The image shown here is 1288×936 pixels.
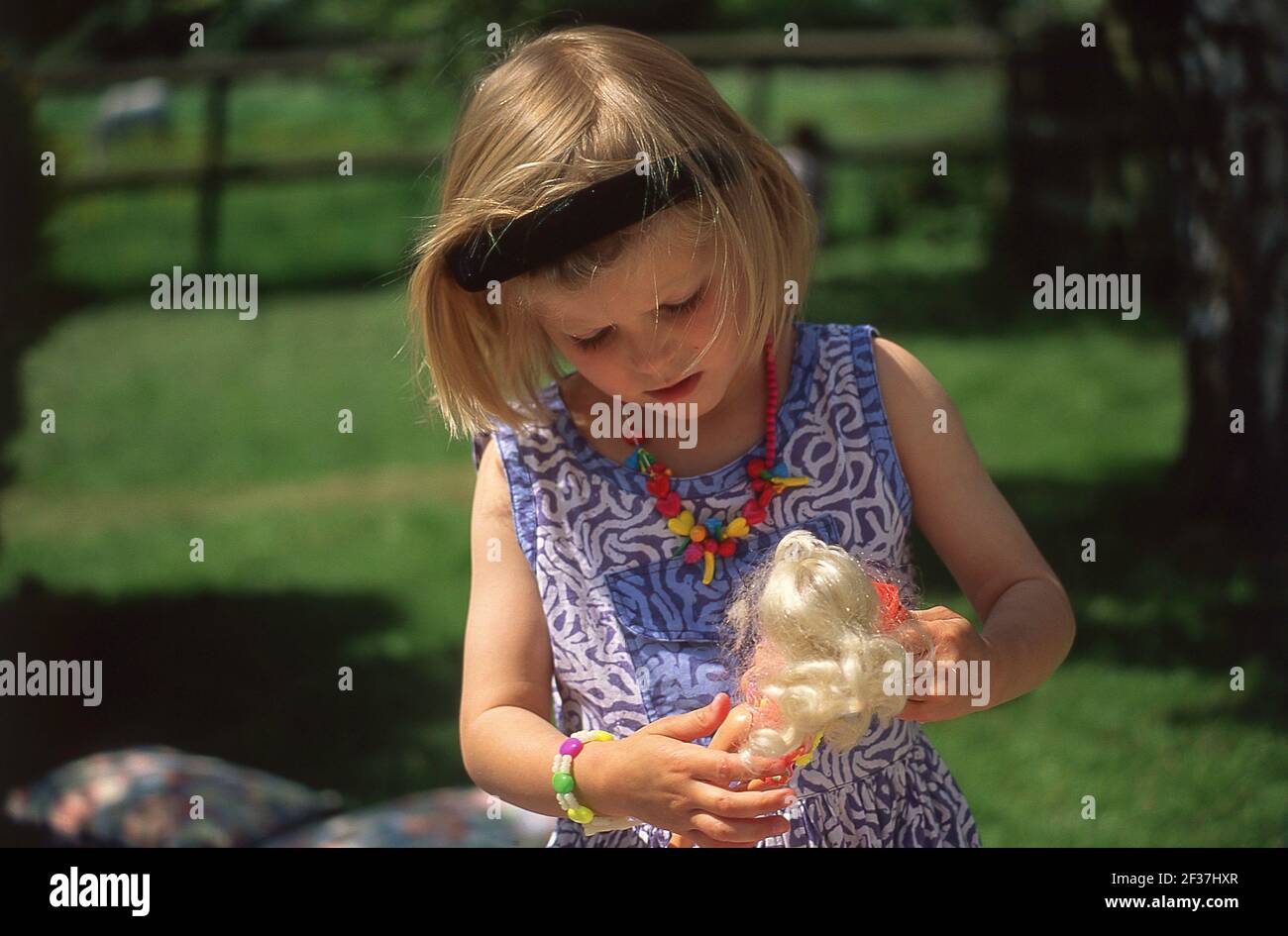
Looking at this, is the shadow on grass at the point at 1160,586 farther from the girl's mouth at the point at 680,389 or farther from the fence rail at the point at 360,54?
the fence rail at the point at 360,54

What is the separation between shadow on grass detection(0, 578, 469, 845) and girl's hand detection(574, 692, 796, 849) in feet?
9.37

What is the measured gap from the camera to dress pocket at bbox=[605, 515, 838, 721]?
2078mm

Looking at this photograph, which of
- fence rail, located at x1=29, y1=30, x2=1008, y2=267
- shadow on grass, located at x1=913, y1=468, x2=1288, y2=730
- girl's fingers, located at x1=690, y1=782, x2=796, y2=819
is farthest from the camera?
fence rail, located at x1=29, y1=30, x2=1008, y2=267

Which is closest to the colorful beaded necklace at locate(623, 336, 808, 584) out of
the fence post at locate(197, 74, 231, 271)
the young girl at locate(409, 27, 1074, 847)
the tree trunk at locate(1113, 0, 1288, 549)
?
the young girl at locate(409, 27, 1074, 847)

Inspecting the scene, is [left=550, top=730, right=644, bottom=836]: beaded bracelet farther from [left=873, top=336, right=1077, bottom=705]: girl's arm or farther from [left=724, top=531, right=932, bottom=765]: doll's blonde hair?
[left=873, top=336, right=1077, bottom=705]: girl's arm

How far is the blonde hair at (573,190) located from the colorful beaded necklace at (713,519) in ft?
0.58

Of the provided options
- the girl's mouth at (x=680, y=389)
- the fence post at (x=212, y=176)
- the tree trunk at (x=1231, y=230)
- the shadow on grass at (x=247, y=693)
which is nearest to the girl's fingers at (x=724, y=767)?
the girl's mouth at (x=680, y=389)

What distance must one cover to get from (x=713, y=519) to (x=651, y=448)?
0.53 ft

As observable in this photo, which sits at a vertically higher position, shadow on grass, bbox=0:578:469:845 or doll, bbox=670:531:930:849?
doll, bbox=670:531:930:849

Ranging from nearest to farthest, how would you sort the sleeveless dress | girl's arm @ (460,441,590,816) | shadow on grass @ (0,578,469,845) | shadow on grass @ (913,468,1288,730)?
girl's arm @ (460,441,590,816), the sleeveless dress, shadow on grass @ (0,578,469,845), shadow on grass @ (913,468,1288,730)

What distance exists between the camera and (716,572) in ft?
6.96

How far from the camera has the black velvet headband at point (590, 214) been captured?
191 cm
